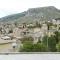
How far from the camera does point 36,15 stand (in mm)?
2777

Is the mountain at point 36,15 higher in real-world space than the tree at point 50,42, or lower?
higher

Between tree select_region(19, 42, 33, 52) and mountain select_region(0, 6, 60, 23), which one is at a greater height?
mountain select_region(0, 6, 60, 23)

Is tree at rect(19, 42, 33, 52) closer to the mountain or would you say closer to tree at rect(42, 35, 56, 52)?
tree at rect(42, 35, 56, 52)

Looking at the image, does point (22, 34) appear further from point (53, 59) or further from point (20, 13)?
point (53, 59)

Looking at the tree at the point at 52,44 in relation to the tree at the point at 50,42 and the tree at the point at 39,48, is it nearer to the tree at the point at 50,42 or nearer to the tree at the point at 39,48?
the tree at the point at 50,42

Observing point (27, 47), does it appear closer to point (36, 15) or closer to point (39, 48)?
point (39, 48)

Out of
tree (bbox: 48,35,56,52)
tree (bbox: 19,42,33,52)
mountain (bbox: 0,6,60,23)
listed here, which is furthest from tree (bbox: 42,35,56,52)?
mountain (bbox: 0,6,60,23)

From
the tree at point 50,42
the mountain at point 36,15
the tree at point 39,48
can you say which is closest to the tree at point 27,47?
the tree at point 39,48

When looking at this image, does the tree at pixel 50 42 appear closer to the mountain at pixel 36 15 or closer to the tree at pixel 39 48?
the tree at pixel 39 48

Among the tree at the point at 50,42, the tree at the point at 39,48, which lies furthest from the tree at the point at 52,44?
the tree at the point at 39,48

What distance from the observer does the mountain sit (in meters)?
2.75

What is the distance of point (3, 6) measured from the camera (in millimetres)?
2801

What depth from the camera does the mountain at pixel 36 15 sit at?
2.75 metres

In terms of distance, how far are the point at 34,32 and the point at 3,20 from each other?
63 centimetres
